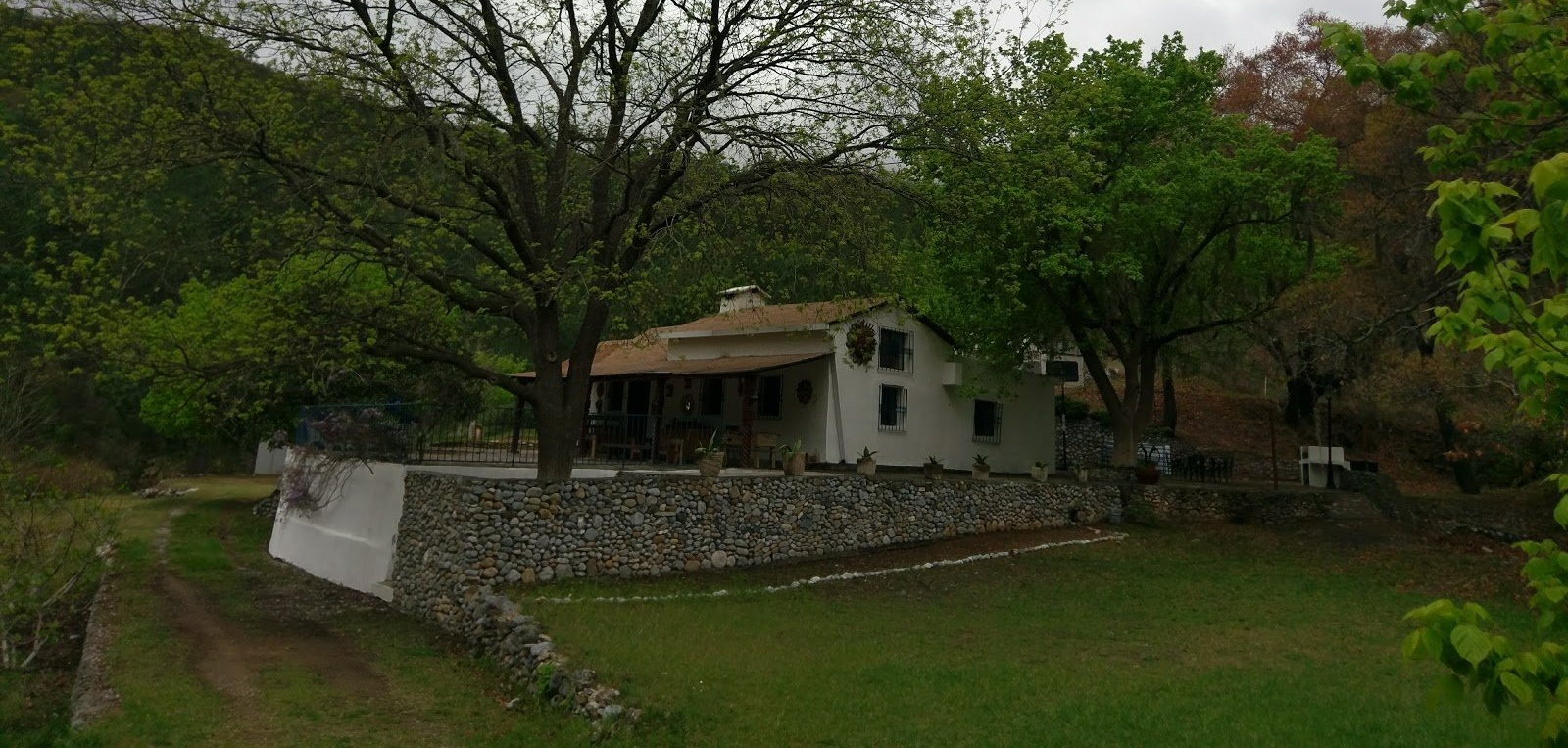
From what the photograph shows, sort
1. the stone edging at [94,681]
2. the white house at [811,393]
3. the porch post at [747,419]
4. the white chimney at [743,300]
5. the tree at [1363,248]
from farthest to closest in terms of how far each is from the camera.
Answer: the white chimney at [743,300] < the white house at [811,393] < the porch post at [747,419] < the tree at [1363,248] < the stone edging at [94,681]

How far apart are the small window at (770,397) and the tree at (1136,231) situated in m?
4.51

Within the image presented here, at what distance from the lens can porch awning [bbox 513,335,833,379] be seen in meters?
22.0

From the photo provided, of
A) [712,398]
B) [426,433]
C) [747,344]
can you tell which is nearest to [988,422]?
[747,344]

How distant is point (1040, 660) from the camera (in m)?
10.7

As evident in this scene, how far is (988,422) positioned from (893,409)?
4.22 meters

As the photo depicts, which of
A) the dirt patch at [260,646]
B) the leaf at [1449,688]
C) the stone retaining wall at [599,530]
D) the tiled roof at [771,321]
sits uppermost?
the tiled roof at [771,321]

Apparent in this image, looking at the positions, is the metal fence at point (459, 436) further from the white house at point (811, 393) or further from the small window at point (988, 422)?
the small window at point (988, 422)

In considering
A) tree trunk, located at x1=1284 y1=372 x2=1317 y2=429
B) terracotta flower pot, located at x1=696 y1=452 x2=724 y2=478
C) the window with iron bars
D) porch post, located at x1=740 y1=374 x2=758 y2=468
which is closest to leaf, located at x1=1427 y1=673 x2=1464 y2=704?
terracotta flower pot, located at x1=696 y1=452 x2=724 y2=478

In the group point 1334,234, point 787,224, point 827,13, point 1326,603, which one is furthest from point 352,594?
point 1334,234

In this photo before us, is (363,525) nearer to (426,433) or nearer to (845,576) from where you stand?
(426,433)

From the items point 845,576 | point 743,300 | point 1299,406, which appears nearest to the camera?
point 845,576

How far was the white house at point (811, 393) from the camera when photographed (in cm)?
2259

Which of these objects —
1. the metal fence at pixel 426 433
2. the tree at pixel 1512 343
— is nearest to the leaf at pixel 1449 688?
the tree at pixel 1512 343

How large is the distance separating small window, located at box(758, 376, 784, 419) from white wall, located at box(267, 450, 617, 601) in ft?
21.4
